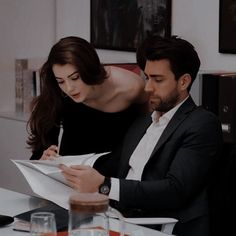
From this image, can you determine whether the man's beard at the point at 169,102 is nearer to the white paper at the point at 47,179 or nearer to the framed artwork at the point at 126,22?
the white paper at the point at 47,179

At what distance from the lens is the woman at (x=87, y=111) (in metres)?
2.82

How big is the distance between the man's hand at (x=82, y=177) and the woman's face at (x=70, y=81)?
421 mm

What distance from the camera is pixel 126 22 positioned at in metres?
4.10

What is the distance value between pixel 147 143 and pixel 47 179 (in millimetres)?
437

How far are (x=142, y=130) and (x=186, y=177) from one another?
15.5 inches

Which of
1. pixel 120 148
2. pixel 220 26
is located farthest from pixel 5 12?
pixel 120 148

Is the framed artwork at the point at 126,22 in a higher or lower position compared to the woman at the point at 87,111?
higher

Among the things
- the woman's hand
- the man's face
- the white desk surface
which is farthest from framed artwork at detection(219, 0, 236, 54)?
the white desk surface

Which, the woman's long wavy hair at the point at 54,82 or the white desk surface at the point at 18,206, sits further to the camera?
the woman's long wavy hair at the point at 54,82

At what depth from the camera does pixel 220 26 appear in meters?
3.45

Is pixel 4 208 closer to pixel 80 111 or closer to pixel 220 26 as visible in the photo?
pixel 80 111

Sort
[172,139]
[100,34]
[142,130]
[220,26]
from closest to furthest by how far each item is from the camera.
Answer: [172,139], [142,130], [220,26], [100,34]

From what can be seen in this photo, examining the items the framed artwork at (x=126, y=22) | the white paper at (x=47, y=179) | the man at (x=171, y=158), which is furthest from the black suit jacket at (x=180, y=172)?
the framed artwork at (x=126, y=22)

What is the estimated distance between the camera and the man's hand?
7.73 feet
